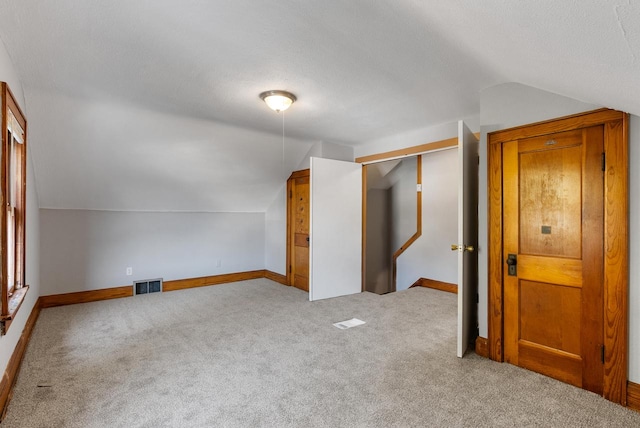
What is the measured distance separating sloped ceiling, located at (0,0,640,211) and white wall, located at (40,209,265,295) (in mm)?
313

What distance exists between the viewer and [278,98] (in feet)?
9.45

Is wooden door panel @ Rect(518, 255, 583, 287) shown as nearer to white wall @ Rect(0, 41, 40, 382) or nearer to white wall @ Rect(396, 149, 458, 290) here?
white wall @ Rect(396, 149, 458, 290)

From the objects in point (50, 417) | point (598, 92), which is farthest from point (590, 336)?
point (50, 417)

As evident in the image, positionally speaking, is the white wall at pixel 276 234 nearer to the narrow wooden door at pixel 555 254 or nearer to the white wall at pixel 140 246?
the white wall at pixel 140 246

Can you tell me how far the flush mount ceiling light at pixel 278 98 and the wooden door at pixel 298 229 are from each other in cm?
212

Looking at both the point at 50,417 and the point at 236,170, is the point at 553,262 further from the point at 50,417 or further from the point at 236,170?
the point at 236,170

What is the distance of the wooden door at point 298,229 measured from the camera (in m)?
5.13

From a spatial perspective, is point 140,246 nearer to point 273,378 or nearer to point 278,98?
point 278,98

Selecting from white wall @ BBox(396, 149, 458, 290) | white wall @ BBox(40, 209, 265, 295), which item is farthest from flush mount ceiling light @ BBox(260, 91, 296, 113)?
white wall @ BBox(396, 149, 458, 290)

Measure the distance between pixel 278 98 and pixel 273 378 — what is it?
225cm

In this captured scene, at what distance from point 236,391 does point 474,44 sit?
258cm

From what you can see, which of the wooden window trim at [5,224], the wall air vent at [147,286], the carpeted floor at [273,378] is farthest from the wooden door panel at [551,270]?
the wall air vent at [147,286]

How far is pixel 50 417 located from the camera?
1.86 m

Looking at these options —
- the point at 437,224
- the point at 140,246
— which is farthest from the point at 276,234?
the point at 437,224
